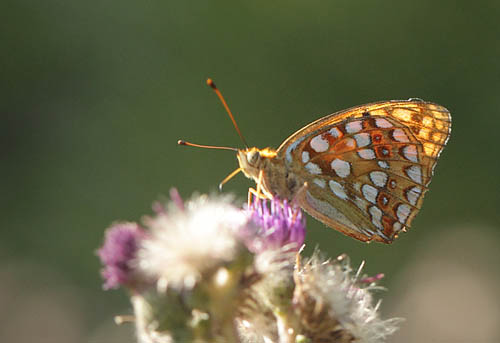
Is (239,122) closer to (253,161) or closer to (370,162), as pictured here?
(370,162)

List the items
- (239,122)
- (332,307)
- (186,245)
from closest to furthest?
(186,245) < (332,307) < (239,122)

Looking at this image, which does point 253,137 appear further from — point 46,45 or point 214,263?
point 214,263

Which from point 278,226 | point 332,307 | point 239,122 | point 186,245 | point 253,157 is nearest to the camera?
point 186,245

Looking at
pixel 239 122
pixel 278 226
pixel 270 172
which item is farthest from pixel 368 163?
pixel 239 122

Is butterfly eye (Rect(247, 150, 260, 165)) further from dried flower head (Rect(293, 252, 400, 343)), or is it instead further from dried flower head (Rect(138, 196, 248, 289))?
dried flower head (Rect(138, 196, 248, 289))

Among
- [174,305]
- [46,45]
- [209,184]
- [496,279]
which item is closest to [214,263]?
[174,305]

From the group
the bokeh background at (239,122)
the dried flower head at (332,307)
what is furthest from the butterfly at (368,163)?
the bokeh background at (239,122)
